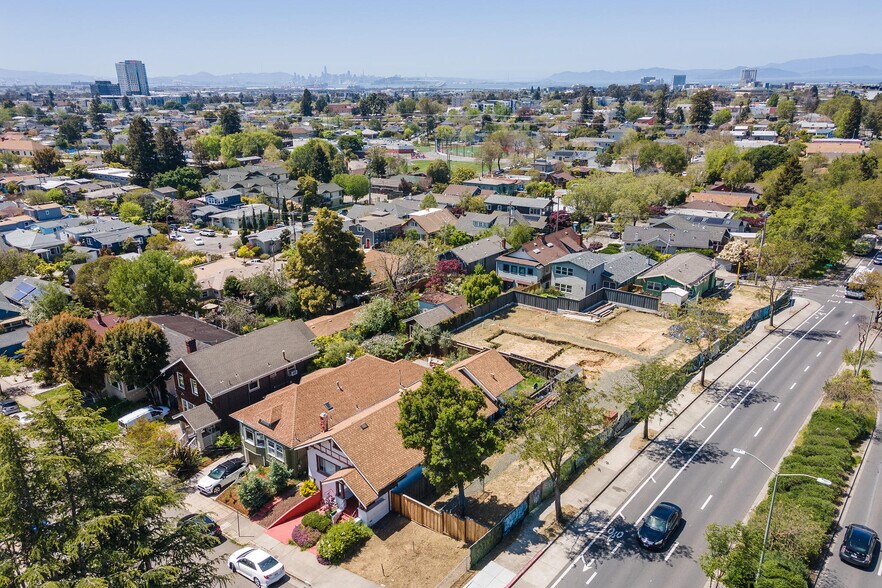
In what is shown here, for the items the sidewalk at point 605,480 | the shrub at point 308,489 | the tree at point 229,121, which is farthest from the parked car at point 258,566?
the tree at point 229,121

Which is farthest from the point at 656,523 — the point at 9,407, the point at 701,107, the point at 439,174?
the point at 701,107

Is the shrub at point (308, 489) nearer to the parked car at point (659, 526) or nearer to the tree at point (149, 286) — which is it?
the parked car at point (659, 526)

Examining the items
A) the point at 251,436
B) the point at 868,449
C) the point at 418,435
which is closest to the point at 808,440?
the point at 868,449

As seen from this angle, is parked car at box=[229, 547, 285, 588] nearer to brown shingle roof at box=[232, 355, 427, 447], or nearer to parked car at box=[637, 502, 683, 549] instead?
brown shingle roof at box=[232, 355, 427, 447]

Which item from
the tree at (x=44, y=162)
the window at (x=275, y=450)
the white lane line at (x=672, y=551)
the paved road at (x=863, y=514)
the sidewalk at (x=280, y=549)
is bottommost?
the sidewalk at (x=280, y=549)

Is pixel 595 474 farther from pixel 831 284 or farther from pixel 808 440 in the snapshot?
pixel 831 284
